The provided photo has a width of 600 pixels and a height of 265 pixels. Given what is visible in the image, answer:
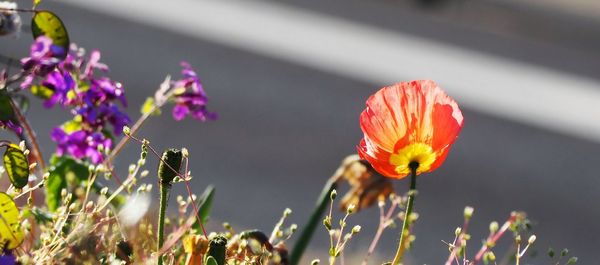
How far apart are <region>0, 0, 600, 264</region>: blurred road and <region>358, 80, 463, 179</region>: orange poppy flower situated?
3.62m

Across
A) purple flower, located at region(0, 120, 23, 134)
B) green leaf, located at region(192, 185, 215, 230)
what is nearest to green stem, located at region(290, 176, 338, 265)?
green leaf, located at region(192, 185, 215, 230)

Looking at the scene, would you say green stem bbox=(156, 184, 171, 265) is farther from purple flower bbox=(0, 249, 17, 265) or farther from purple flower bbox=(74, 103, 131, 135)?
purple flower bbox=(74, 103, 131, 135)

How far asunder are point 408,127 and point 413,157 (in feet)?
0.12

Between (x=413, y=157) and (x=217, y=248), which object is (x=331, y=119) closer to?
(x=413, y=157)

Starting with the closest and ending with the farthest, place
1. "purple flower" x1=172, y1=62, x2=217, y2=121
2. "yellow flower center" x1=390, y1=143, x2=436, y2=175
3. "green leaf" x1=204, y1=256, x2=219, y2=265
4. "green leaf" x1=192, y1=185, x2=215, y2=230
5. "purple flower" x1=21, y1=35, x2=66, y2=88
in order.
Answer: "green leaf" x1=204, y1=256, x2=219, y2=265 < "yellow flower center" x1=390, y1=143, x2=436, y2=175 < "purple flower" x1=21, y1=35, x2=66, y2=88 < "green leaf" x1=192, y1=185, x2=215, y2=230 < "purple flower" x1=172, y1=62, x2=217, y2=121

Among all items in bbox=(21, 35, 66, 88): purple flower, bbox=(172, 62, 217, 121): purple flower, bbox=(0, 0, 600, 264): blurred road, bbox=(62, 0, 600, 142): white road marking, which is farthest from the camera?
bbox=(62, 0, 600, 142): white road marking

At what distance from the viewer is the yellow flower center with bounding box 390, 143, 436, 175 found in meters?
1.12

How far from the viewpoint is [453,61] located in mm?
7574

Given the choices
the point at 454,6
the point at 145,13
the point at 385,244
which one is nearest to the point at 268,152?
the point at 385,244

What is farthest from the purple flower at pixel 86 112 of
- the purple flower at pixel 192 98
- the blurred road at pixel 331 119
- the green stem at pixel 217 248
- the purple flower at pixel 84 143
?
the blurred road at pixel 331 119

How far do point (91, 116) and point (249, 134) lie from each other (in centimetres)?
484

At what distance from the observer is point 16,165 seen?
1.15 metres

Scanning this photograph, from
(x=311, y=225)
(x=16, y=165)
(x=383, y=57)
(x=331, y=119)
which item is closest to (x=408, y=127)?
(x=311, y=225)

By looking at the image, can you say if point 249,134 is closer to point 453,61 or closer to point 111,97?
point 453,61
